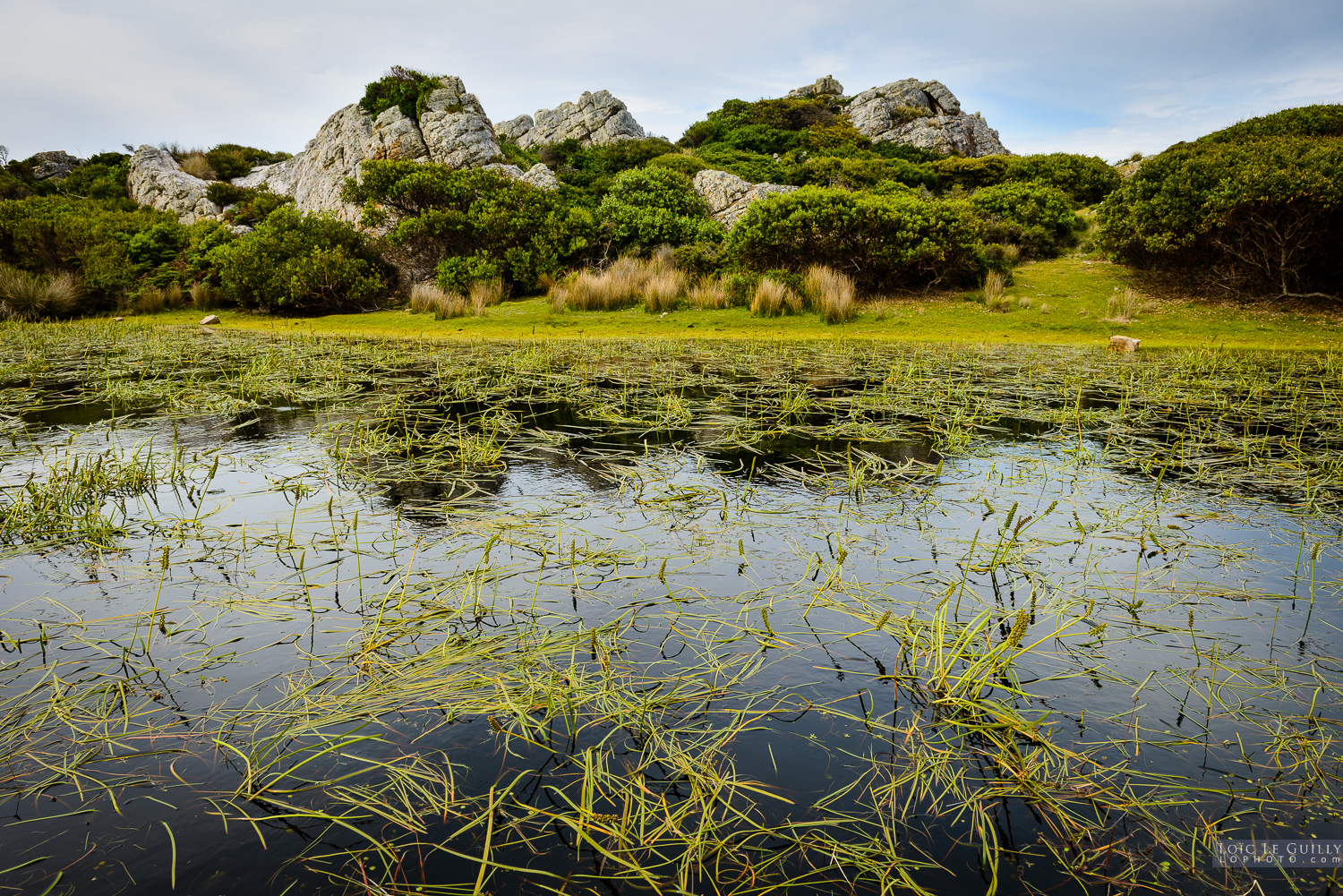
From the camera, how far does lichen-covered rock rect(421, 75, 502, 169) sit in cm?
2297

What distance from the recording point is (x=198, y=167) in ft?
99.8

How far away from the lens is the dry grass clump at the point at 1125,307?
43.1 feet

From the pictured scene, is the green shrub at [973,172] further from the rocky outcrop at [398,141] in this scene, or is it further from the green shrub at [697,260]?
the rocky outcrop at [398,141]

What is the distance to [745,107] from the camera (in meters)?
38.6

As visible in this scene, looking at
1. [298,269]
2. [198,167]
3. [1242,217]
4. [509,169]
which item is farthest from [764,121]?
[298,269]

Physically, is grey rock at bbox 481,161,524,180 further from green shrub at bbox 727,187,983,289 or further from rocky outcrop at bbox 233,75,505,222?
green shrub at bbox 727,187,983,289

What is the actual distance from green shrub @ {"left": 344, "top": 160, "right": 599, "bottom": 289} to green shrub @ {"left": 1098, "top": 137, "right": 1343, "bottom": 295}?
44.3ft

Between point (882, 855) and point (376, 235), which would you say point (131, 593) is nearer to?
point (882, 855)

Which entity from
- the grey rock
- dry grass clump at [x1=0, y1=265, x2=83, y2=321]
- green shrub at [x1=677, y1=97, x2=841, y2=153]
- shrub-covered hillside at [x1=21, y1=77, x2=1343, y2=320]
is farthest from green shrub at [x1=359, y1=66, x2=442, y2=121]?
green shrub at [x1=677, y1=97, x2=841, y2=153]

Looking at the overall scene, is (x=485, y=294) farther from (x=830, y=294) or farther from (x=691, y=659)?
(x=691, y=659)

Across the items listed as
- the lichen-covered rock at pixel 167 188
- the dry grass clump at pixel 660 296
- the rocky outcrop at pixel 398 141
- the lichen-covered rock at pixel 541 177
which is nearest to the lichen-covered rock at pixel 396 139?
the rocky outcrop at pixel 398 141

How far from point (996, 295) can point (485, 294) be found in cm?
1185

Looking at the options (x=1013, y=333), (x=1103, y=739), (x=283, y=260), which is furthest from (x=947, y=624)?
(x=283, y=260)

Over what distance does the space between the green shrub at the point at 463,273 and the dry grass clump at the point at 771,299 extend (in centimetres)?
683
